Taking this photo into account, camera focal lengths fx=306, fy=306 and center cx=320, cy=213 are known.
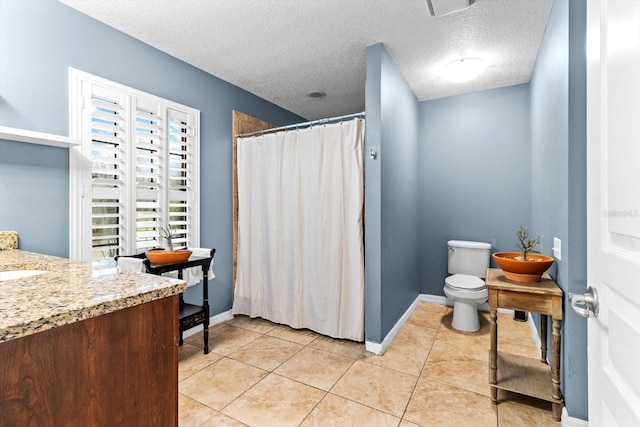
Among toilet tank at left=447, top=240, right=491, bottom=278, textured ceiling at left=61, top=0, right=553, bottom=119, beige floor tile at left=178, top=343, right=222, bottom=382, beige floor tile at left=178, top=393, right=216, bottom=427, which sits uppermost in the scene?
textured ceiling at left=61, top=0, right=553, bottom=119

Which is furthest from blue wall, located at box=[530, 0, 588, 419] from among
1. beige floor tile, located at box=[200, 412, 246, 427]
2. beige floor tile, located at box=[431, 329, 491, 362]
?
beige floor tile, located at box=[200, 412, 246, 427]

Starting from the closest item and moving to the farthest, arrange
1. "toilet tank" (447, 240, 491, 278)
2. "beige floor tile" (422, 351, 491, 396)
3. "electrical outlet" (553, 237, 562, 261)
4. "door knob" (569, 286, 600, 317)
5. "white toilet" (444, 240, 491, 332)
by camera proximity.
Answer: "door knob" (569, 286, 600, 317) < "electrical outlet" (553, 237, 562, 261) < "beige floor tile" (422, 351, 491, 396) < "white toilet" (444, 240, 491, 332) < "toilet tank" (447, 240, 491, 278)

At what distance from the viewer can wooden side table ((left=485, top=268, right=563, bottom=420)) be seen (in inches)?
66.7

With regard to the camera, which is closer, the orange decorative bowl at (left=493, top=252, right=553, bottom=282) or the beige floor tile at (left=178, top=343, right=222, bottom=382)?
the orange decorative bowl at (left=493, top=252, right=553, bottom=282)

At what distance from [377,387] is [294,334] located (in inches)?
40.7

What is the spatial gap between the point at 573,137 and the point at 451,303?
2456 millimetres

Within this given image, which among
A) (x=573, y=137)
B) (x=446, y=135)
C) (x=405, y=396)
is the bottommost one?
(x=405, y=396)

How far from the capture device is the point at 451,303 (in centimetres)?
357

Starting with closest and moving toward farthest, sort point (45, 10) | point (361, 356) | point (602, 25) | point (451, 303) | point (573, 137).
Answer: point (602, 25), point (573, 137), point (45, 10), point (361, 356), point (451, 303)

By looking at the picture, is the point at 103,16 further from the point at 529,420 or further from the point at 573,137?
the point at 529,420

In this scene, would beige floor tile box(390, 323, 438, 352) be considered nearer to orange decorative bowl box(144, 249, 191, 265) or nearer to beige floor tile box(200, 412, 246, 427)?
beige floor tile box(200, 412, 246, 427)

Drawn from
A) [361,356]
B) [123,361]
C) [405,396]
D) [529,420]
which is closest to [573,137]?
[529,420]

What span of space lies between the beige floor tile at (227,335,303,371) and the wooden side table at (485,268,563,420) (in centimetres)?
145

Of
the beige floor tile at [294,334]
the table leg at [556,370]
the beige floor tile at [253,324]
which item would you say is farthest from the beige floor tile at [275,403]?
the table leg at [556,370]
